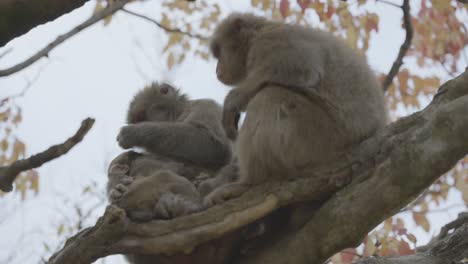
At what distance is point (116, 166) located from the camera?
5.00 m

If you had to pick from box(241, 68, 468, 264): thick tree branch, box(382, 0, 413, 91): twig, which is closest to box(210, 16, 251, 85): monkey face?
box(382, 0, 413, 91): twig

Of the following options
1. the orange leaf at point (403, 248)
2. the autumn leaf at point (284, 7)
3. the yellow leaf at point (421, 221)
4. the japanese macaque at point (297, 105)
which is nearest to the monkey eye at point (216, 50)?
the japanese macaque at point (297, 105)

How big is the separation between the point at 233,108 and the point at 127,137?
144 centimetres

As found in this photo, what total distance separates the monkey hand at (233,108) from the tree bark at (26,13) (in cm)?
157

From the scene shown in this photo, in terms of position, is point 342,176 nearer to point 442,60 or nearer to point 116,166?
point 116,166

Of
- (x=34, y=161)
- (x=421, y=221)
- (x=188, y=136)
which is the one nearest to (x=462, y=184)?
(x=421, y=221)

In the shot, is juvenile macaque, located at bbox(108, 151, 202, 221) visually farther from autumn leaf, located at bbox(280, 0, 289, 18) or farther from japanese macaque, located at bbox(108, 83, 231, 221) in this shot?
autumn leaf, located at bbox(280, 0, 289, 18)

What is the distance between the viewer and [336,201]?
371cm

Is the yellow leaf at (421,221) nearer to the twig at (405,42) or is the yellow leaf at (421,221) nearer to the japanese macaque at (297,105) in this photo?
the twig at (405,42)

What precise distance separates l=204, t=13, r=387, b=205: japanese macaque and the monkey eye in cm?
50

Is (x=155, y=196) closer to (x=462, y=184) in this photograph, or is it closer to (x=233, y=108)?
(x=233, y=108)

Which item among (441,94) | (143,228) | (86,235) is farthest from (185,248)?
(441,94)

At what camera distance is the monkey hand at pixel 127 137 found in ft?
18.1

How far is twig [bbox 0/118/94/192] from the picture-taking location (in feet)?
10.9
